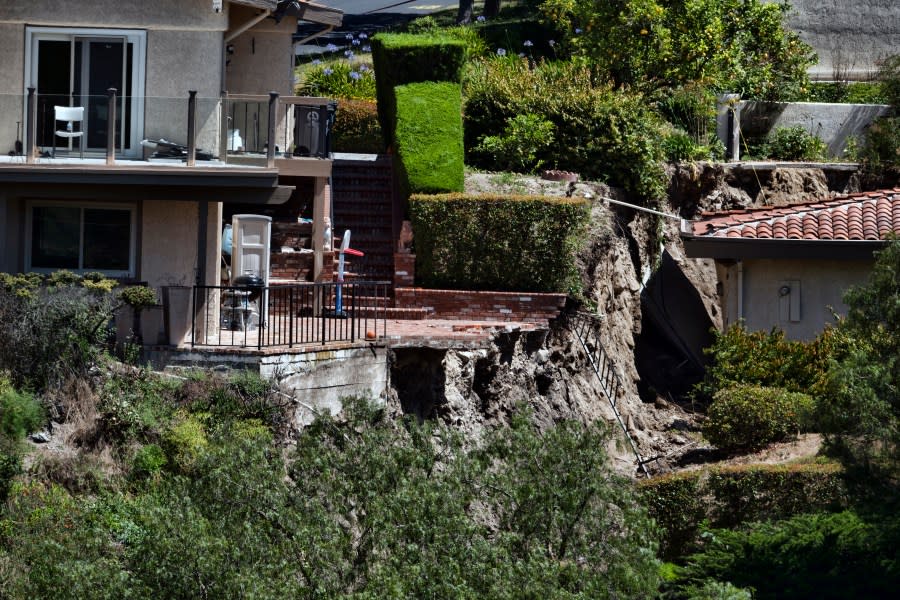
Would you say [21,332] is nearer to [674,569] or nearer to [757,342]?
[674,569]

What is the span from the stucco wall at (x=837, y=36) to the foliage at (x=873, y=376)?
1872cm

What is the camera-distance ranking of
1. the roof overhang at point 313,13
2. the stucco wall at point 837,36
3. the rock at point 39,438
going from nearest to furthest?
the rock at point 39,438 < the roof overhang at point 313,13 < the stucco wall at point 837,36

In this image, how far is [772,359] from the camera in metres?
25.8

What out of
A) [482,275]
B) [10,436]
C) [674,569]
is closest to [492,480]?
[674,569]

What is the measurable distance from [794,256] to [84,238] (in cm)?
1116

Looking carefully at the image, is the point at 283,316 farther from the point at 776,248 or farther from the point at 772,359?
the point at 776,248

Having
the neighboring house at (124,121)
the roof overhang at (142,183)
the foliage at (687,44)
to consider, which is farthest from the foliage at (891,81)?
the roof overhang at (142,183)

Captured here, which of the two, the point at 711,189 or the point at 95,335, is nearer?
the point at 95,335

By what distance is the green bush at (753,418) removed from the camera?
79.7ft

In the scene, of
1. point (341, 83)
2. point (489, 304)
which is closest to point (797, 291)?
point (489, 304)

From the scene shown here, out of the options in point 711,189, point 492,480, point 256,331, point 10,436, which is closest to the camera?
point 492,480

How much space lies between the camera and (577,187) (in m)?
28.5

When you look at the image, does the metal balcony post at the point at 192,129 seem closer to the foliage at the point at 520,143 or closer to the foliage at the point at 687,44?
the foliage at the point at 520,143

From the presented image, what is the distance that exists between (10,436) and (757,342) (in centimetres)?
1193
